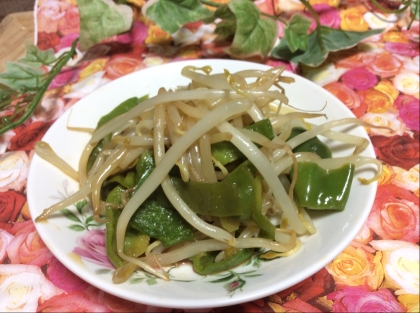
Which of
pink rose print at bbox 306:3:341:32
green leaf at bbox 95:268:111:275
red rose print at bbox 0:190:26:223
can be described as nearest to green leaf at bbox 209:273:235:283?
green leaf at bbox 95:268:111:275

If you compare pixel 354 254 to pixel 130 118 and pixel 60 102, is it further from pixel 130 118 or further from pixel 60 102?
pixel 60 102

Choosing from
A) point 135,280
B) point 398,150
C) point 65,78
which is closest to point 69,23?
point 65,78

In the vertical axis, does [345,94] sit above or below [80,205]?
below

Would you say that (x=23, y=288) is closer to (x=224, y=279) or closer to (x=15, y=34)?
(x=224, y=279)

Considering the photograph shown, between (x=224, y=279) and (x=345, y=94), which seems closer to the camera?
(x=224, y=279)

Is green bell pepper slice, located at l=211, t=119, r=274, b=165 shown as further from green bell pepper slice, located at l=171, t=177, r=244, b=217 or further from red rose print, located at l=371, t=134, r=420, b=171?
red rose print, located at l=371, t=134, r=420, b=171

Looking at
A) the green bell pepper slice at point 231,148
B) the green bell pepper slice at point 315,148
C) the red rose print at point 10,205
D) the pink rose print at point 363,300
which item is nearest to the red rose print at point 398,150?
the green bell pepper slice at point 315,148
